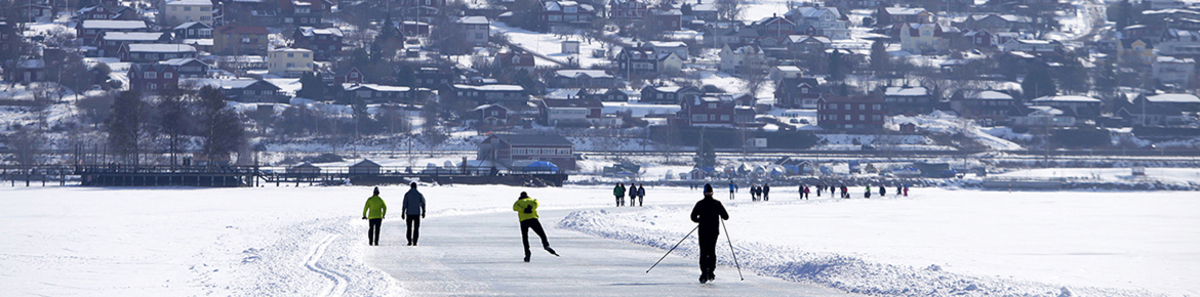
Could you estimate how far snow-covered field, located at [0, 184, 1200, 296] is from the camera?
46.1ft

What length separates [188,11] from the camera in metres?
136

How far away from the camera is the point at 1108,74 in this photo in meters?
124

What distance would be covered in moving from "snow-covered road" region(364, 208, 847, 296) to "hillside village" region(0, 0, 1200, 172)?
4619cm

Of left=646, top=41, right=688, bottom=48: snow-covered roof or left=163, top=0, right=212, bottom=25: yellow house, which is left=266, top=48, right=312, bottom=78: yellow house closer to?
left=163, top=0, right=212, bottom=25: yellow house

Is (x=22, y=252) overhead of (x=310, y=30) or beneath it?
beneath

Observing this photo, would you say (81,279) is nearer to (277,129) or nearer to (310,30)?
(277,129)

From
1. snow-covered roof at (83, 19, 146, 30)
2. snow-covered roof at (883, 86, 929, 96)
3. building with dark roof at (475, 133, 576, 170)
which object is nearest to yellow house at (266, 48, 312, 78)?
A: snow-covered roof at (83, 19, 146, 30)

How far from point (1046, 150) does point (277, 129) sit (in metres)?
56.7

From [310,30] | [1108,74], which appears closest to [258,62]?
[310,30]

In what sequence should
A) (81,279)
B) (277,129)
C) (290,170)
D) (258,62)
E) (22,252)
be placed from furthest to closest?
(258,62)
(277,129)
(290,170)
(22,252)
(81,279)

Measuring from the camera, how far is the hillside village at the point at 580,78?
85500mm

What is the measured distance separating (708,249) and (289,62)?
345ft

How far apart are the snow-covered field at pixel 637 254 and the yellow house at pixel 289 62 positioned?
78231mm

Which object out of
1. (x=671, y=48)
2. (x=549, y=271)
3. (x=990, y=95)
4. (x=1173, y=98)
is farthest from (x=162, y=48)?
(x=549, y=271)
